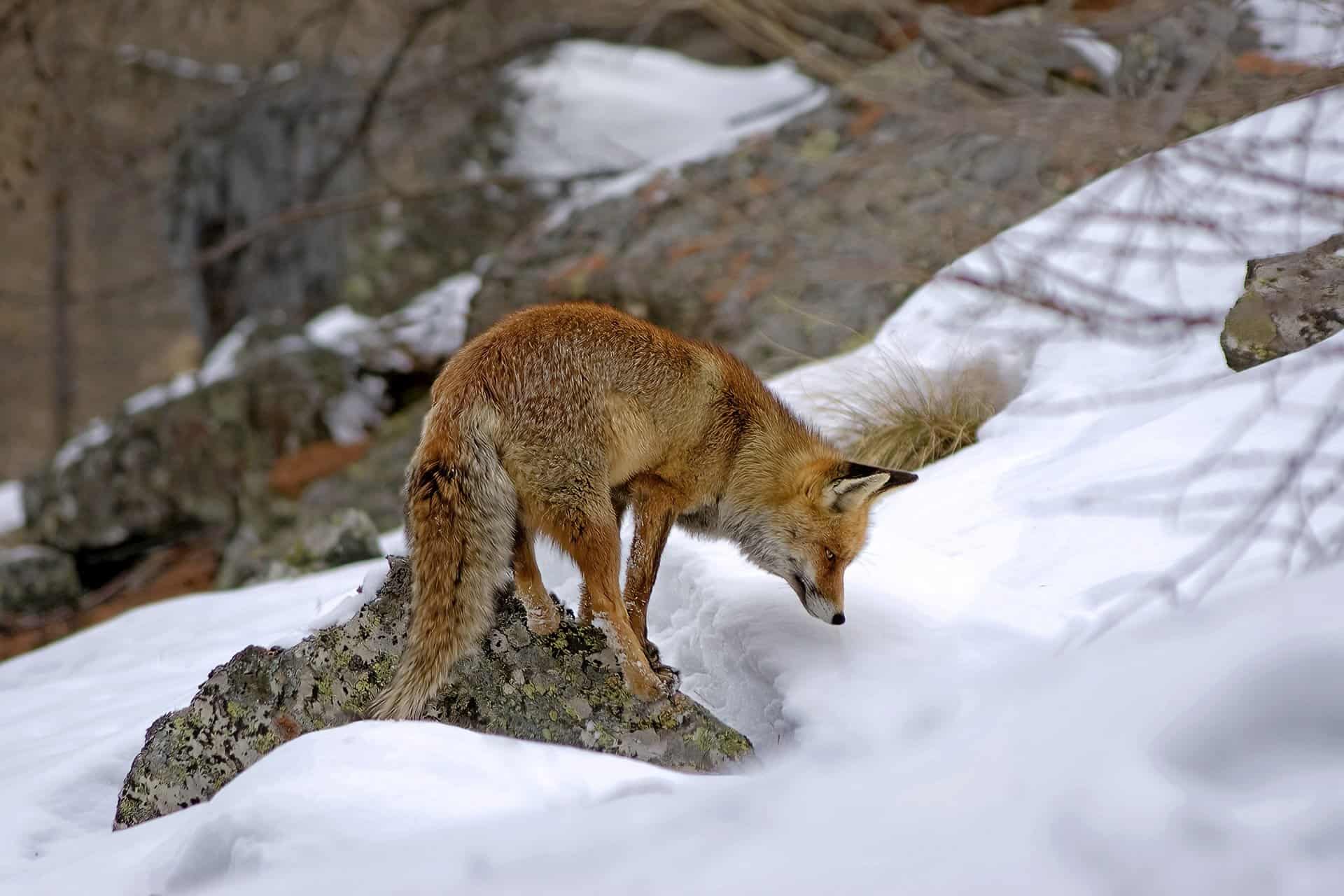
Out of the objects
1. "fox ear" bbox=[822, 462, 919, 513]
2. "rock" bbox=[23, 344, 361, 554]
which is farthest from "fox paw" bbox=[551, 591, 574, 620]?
"rock" bbox=[23, 344, 361, 554]

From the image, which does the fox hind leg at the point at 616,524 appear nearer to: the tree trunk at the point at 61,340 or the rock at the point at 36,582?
the rock at the point at 36,582

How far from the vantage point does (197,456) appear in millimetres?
11062

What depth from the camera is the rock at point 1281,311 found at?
445 cm

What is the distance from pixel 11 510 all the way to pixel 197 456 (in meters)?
3.77

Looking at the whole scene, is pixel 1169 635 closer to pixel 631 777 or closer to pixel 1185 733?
pixel 1185 733

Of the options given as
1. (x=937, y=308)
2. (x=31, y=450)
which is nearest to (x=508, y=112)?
(x=937, y=308)

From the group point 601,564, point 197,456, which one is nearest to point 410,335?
point 197,456

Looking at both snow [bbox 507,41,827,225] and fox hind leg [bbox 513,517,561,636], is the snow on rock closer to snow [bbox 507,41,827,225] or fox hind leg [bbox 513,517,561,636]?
snow [bbox 507,41,827,225]

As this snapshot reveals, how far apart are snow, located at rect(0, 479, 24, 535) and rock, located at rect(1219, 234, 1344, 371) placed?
1199 cm

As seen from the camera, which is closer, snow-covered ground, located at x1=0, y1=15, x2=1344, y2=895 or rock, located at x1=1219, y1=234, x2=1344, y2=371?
snow-covered ground, located at x1=0, y1=15, x2=1344, y2=895

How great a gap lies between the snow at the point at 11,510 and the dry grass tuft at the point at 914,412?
997 cm

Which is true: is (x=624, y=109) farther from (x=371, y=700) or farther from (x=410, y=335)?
(x=371, y=700)

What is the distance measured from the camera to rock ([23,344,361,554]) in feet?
35.8

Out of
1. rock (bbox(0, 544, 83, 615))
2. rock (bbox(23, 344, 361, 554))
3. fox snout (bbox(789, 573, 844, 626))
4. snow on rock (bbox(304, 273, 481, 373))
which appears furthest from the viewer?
snow on rock (bbox(304, 273, 481, 373))
